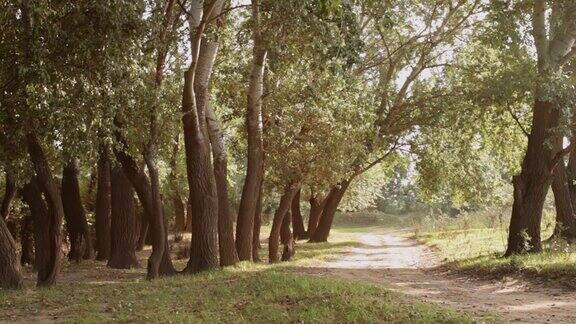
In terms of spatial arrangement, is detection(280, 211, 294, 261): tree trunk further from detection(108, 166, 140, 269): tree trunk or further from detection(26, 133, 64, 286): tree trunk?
detection(26, 133, 64, 286): tree trunk

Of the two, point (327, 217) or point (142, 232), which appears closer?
point (142, 232)

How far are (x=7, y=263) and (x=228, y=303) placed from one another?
553cm

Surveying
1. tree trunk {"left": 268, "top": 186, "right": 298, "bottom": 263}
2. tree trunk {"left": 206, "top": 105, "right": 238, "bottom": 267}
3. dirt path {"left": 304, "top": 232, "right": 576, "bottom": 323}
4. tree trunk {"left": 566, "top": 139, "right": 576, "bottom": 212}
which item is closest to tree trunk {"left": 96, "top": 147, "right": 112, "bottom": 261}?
tree trunk {"left": 268, "top": 186, "right": 298, "bottom": 263}

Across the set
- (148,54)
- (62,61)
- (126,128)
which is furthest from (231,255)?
(62,61)

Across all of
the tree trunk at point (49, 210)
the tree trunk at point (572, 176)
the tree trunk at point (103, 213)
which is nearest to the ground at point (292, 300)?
the tree trunk at point (49, 210)

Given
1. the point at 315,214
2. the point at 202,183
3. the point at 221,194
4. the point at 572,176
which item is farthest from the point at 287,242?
the point at 315,214

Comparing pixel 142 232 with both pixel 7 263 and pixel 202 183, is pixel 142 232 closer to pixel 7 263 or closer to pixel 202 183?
pixel 202 183

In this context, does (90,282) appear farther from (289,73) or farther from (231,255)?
(289,73)

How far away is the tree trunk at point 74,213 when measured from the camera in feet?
71.7

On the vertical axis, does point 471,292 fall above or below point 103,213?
below

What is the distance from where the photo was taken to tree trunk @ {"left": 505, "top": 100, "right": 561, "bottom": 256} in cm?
1659

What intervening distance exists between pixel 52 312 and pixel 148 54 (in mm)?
5190

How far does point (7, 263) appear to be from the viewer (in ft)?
42.2

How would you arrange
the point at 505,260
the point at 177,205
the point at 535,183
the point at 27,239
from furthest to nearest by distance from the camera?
the point at 177,205 < the point at 27,239 < the point at 535,183 < the point at 505,260
